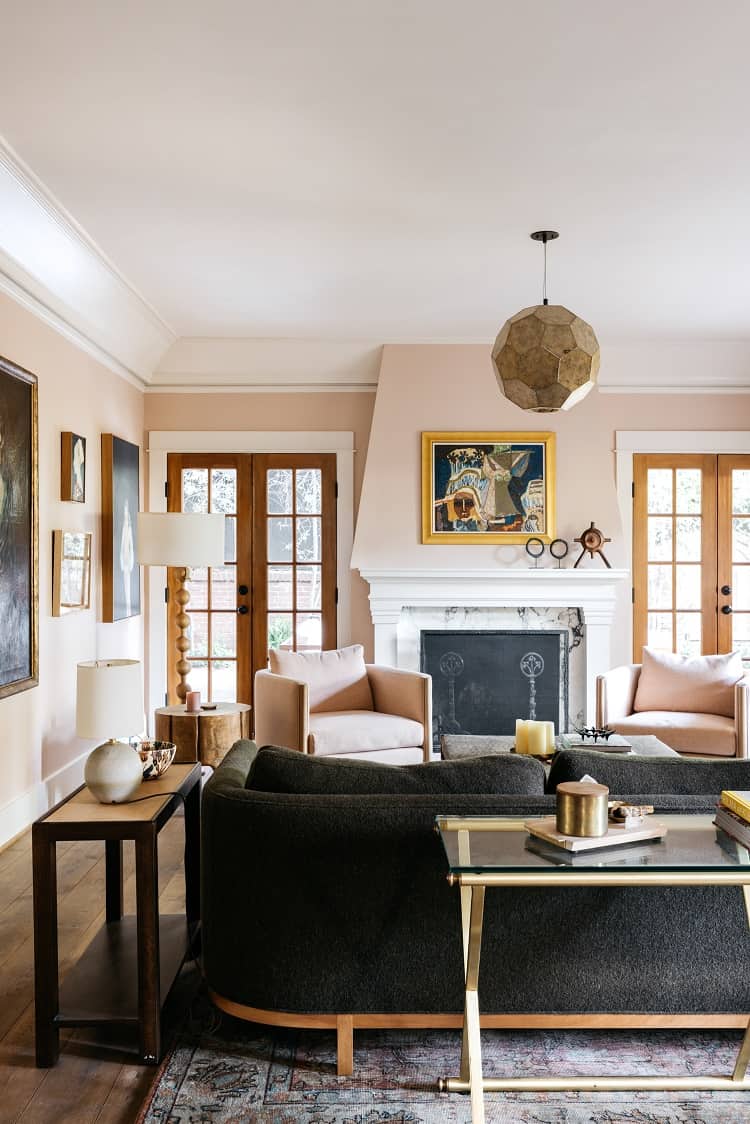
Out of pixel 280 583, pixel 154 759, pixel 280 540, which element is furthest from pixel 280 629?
pixel 154 759

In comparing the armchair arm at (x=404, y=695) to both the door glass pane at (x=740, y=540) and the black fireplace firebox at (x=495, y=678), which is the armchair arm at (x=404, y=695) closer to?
the black fireplace firebox at (x=495, y=678)

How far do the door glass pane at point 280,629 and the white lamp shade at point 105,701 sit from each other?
4.08 m

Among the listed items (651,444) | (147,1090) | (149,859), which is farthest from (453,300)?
(147,1090)

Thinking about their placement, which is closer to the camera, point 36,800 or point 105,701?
point 105,701

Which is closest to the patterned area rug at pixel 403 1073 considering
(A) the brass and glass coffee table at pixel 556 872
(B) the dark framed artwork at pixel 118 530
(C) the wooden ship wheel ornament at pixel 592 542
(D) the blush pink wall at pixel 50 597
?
(A) the brass and glass coffee table at pixel 556 872

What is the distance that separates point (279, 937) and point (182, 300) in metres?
4.09

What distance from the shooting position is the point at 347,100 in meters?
3.08

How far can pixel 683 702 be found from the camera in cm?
555

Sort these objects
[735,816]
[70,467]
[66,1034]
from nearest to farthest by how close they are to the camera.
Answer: [735,816] < [66,1034] < [70,467]

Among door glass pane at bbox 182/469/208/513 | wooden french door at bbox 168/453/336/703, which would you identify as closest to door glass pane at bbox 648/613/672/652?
wooden french door at bbox 168/453/336/703

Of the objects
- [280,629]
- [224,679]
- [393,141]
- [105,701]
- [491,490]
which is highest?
[393,141]

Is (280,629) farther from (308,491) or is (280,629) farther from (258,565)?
(308,491)

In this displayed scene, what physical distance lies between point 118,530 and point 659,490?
3.71 meters

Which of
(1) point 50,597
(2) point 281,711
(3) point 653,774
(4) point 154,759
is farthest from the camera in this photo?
(2) point 281,711
